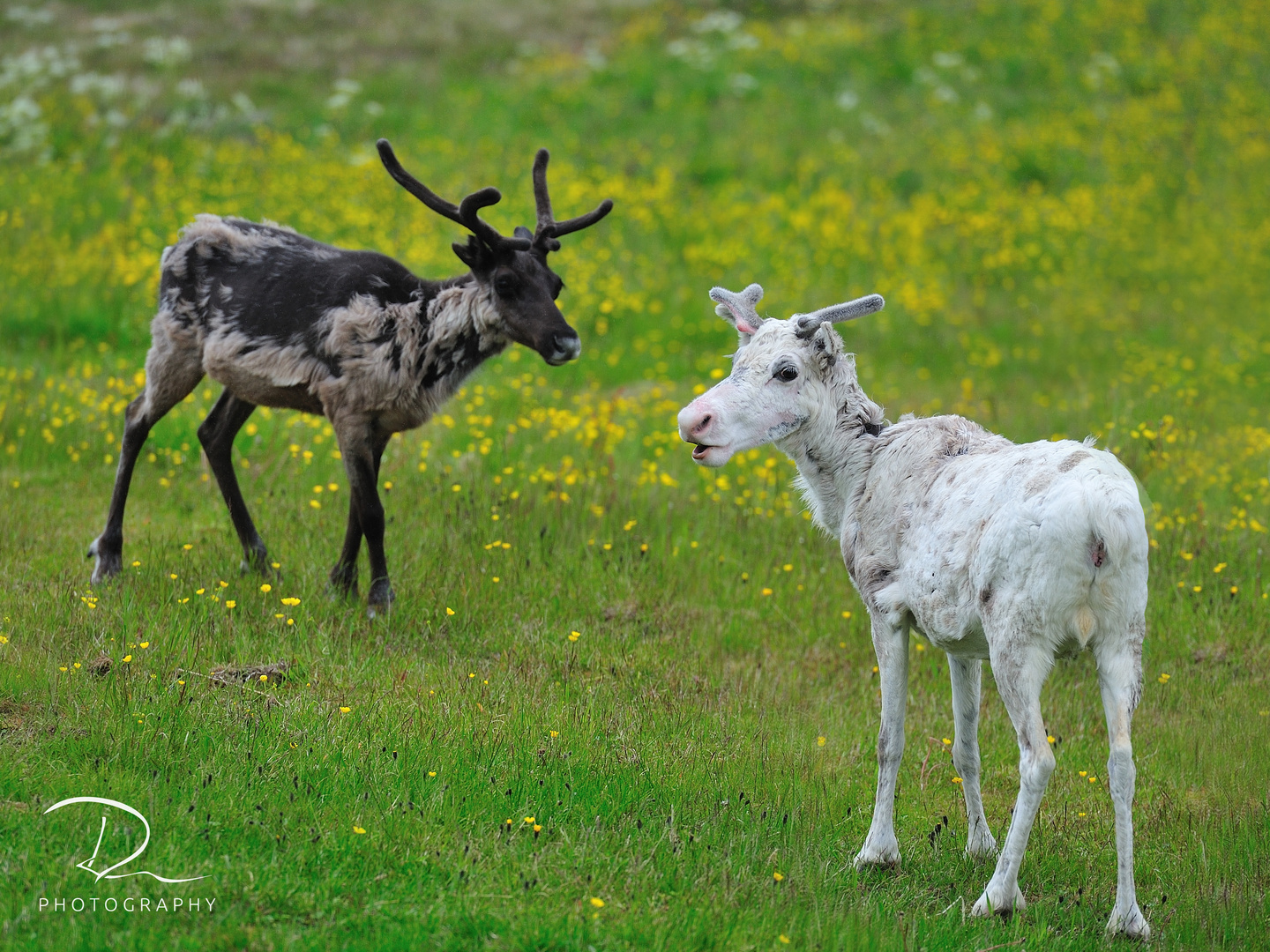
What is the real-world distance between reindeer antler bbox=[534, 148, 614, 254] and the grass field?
2204 millimetres

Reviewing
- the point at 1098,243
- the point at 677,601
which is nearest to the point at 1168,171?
the point at 1098,243

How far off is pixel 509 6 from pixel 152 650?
73.1ft

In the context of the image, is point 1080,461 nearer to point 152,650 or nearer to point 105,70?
point 152,650

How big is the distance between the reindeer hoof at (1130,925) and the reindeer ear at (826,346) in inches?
110

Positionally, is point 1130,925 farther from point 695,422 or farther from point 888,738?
point 695,422

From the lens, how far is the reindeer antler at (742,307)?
6.45m

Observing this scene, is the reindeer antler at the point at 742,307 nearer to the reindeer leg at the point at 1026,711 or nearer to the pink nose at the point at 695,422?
the pink nose at the point at 695,422

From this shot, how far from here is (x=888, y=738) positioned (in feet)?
18.9

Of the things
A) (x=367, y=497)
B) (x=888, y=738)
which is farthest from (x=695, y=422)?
(x=367, y=497)

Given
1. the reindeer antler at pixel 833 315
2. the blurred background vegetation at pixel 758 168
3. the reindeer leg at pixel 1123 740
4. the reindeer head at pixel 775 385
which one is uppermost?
the reindeer antler at pixel 833 315

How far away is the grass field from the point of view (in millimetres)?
5285

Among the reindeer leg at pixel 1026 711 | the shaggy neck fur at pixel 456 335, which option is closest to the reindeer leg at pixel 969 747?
the reindeer leg at pixel 1026 711

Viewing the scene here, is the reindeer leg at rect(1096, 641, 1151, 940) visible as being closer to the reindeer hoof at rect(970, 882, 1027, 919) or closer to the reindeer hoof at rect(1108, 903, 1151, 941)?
the reindeer hoof at rect(1108, 903, 1151, 941)

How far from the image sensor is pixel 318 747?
595cm
